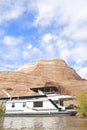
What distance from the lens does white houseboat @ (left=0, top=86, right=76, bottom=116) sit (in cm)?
4197

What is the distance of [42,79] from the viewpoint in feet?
268

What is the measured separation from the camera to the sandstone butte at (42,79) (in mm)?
76031

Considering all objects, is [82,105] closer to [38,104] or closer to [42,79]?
[38,104]

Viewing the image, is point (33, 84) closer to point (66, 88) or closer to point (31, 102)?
point (66, 88)

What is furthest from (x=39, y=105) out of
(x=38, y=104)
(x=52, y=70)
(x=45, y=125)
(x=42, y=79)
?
(x=52, y=70)

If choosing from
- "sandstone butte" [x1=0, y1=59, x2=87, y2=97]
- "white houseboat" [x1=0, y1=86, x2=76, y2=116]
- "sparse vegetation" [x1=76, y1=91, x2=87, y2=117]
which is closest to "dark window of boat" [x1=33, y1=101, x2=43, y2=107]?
"white houseboat" [x1=0, y1=86, x2=76, y2=116]

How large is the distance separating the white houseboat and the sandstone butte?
23.9m

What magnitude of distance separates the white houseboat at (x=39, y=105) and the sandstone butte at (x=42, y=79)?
2393 cm

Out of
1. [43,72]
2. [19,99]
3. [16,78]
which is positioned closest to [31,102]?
[19,99]

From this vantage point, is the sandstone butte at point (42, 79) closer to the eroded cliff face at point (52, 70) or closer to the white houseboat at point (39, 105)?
the eroded cliff face at point (52, 70)

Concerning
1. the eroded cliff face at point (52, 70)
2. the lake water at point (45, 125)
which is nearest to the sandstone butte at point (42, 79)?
the eroded cliff face at point (52, 70)

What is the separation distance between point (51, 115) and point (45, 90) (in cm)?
594

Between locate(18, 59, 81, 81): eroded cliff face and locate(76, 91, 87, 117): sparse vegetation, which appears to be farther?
locate(18, 59, 81, 81): eroded cliff face

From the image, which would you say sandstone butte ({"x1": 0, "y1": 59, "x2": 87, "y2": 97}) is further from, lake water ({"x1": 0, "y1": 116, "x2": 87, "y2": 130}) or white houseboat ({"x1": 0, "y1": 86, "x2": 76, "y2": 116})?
lake water ({"x1": 0, "y1": 116, "x2": 87, "y2": 130})
